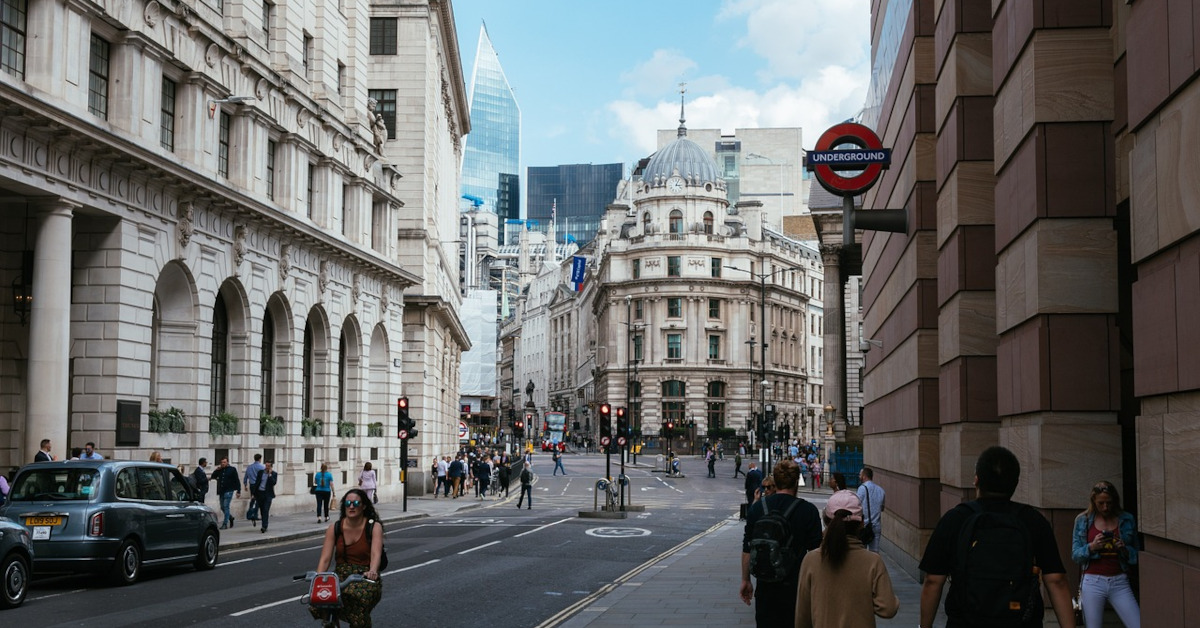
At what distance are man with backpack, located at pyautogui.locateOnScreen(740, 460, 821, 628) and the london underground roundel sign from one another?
27.1 ft

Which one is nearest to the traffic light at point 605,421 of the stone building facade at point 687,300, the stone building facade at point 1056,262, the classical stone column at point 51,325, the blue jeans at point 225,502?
the blue jeans at point 225,502

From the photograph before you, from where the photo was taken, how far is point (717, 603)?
16078 millimetres

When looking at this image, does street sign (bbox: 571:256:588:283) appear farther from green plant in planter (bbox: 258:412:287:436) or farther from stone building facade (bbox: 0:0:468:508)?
green plant in planter (bbox: 258:412:287:436)

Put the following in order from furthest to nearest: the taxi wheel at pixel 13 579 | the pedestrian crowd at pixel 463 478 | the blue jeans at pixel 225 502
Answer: the pedestrian crowd at pixel 463 478
the blue jeans at pixel 225 502
the taxi wheel at pixel 13 579

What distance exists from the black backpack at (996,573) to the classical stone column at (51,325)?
21921 millimetres

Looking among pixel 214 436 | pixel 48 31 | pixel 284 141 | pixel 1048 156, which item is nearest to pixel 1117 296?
pixel 1048 156

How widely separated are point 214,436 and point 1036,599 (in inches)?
1155

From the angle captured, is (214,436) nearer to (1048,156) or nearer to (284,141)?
(284,141)

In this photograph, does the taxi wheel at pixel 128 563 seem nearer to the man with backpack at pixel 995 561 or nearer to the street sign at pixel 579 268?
the man with backpack at pixel 995 561

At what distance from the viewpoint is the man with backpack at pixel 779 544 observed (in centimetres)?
850

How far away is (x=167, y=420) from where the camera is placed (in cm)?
3005

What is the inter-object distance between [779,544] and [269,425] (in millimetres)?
30186

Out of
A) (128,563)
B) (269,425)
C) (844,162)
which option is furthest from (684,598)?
(269,425)

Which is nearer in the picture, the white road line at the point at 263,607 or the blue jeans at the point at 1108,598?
the blue jeans at the point at 1108,598
